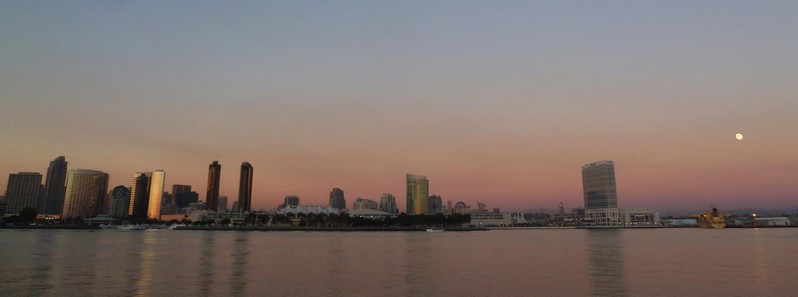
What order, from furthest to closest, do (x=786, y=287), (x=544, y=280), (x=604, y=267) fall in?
(x=604, y=267) → (x=544, y=280) → (x=786, y=287)

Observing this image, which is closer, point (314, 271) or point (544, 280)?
point (544, 280)

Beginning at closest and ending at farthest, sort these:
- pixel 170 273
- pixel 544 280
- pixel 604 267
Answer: pixel 544 280
pixel 170 273
pixel 604 267

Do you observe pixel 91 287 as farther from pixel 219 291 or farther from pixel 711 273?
pixel 711 273

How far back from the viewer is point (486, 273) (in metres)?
44.2

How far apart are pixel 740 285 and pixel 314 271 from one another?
33221 millimetres

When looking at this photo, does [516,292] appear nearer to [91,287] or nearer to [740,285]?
[740,285]

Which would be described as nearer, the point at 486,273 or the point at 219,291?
the point at 219,291

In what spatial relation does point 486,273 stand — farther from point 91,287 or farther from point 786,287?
point 91,287

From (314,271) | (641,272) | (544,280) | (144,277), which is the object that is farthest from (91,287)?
(641,272)

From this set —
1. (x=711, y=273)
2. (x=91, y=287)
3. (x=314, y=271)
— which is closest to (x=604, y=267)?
(x=711, y=273)

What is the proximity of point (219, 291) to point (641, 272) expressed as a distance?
35.4 meters

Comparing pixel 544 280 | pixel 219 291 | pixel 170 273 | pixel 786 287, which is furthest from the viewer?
pixel 170 273

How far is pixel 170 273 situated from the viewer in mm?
42594

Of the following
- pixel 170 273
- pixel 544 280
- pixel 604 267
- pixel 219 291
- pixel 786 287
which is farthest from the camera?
pixel 604 267
